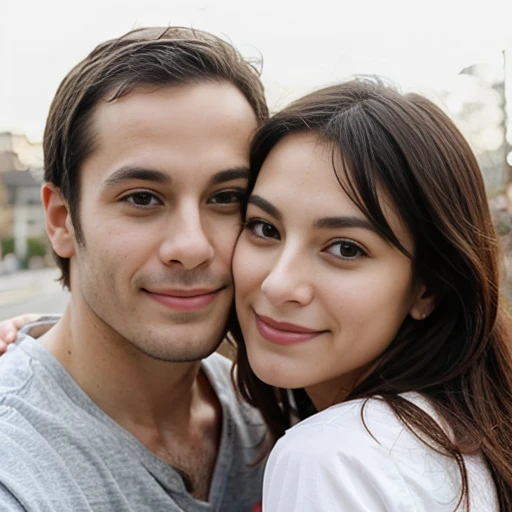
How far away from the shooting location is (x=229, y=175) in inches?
74.3

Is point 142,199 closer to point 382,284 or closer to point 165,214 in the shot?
point 165,214

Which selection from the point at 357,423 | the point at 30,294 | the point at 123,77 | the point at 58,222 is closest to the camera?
the point at 357,423

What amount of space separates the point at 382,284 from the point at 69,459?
910 mm

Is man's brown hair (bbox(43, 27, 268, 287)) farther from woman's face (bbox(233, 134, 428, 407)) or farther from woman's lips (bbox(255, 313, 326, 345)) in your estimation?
woman's lips (bbox(255, 313, 326, 345))

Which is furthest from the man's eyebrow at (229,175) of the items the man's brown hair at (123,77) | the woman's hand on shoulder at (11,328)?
the woman's hand on shoulder at (11,328)

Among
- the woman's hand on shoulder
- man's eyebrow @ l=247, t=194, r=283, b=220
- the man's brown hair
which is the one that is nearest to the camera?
man's eyebrow @ l=247, t=194, r=283, b=220

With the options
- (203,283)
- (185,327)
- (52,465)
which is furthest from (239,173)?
(52,465)

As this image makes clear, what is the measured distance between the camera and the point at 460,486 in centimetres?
136

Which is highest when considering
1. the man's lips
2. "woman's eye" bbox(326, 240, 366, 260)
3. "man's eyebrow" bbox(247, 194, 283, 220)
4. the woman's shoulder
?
"man's eyebrow" bbox(247, 194, 283, 220)

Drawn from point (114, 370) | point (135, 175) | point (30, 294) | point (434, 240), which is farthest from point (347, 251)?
point (30, 294)

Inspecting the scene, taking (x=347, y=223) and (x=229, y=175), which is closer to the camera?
(x=347, y=223)

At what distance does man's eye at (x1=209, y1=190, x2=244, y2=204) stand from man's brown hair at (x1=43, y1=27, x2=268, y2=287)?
290 millimetres

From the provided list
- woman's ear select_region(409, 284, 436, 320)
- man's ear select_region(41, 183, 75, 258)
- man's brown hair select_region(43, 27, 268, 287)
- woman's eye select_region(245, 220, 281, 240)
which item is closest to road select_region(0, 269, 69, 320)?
man's ear select_region(41, 183, 75, 258)

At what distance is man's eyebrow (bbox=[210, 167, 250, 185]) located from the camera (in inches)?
73.7
